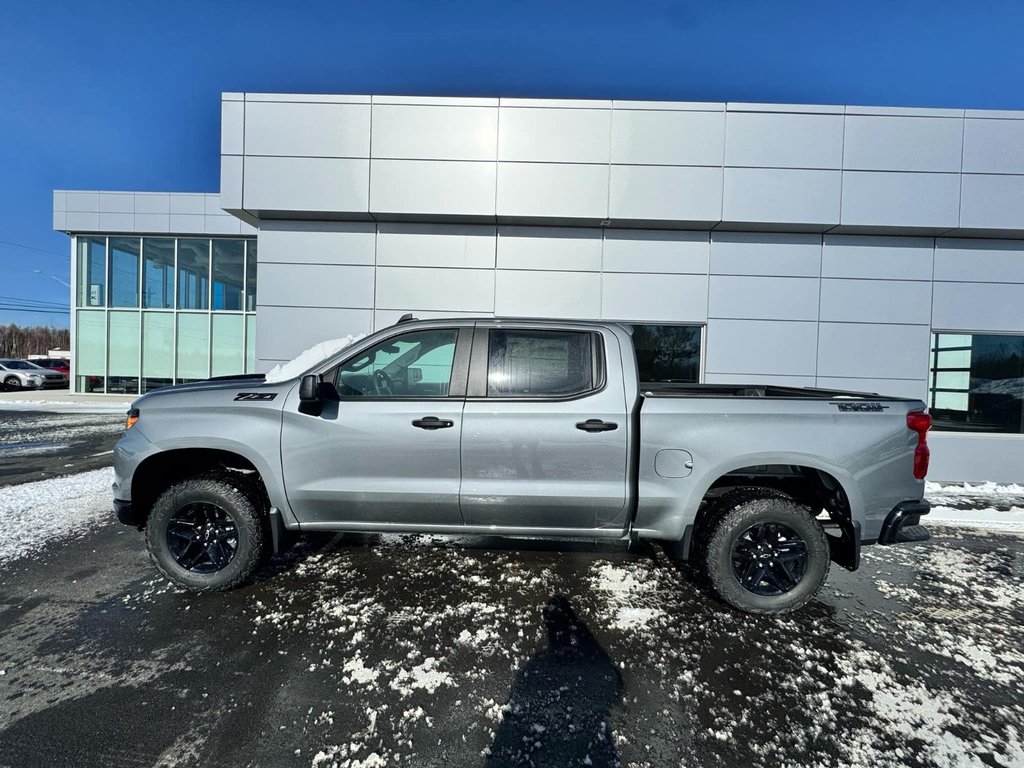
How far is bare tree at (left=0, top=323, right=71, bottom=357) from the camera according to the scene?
2417 inches

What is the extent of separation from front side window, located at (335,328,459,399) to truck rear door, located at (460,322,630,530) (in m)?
0.31

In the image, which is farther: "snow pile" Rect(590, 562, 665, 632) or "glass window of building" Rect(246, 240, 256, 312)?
"glass window of building" Rect(246, 240, 256, 312)

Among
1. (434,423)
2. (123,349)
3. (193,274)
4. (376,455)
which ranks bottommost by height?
(376,455)

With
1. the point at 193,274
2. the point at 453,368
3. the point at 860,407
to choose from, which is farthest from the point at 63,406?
the point at 860,407

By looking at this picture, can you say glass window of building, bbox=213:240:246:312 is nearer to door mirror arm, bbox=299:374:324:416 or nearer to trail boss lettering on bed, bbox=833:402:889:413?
door mirror arm, bbox=299:374:324:416

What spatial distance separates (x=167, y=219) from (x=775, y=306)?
72.6 feet

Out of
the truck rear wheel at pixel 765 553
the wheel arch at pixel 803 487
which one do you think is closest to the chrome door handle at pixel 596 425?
the wheel arch at pixel 803 487

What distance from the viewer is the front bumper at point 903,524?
328 centimetres

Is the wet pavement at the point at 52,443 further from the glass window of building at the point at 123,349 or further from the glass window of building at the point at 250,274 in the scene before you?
the glass window of building at the point at 250,274

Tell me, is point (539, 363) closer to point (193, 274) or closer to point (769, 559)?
point (769, 559)

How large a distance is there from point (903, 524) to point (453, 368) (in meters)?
3.37

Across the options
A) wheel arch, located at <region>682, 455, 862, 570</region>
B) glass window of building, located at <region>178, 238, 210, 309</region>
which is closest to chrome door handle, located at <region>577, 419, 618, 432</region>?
wheel arch, located at <region>682, 455, 862, 570</region>

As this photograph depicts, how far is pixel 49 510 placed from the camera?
17.7 ft

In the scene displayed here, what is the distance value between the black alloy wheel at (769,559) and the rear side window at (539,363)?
159 cm
